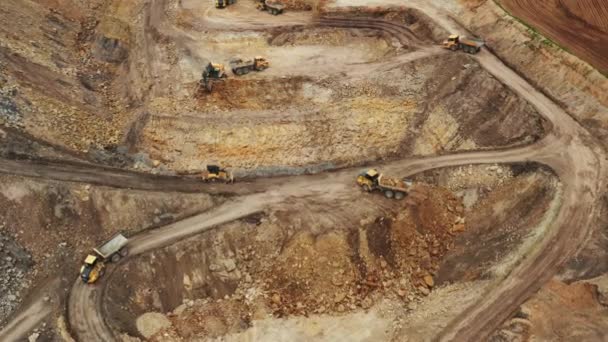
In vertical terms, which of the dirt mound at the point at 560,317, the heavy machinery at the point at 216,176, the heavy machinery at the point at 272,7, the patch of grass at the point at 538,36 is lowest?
the heavy machinery at the point at 216,176

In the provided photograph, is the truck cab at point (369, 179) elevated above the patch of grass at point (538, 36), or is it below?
below

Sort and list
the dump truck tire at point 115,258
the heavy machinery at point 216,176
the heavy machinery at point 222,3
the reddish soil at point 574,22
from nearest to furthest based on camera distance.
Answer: the dump truck tire at point 115,258
the heavy machinery at point 216,176
the reddish soil at point 574,22
the heavy machinery at point 222,3

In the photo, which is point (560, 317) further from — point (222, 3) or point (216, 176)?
point (222, 3)

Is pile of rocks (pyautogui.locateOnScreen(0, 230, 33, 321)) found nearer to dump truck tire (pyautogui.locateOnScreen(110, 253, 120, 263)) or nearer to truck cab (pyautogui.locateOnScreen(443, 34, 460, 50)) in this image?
dump truck tire (pyautogui.locateOnScreen(110, 253, 120, 263))

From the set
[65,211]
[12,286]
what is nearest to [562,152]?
[65,211]

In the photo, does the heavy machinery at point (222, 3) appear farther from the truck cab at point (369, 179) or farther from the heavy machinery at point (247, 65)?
the truck cab at point (369, 179)

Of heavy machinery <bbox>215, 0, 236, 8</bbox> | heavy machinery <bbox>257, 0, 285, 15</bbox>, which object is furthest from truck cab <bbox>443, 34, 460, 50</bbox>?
heavy machinery <bbox>215, 0, 236, 8</bbox>

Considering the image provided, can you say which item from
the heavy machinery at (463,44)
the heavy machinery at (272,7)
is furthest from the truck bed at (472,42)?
the heavy machinery at (272,7)
